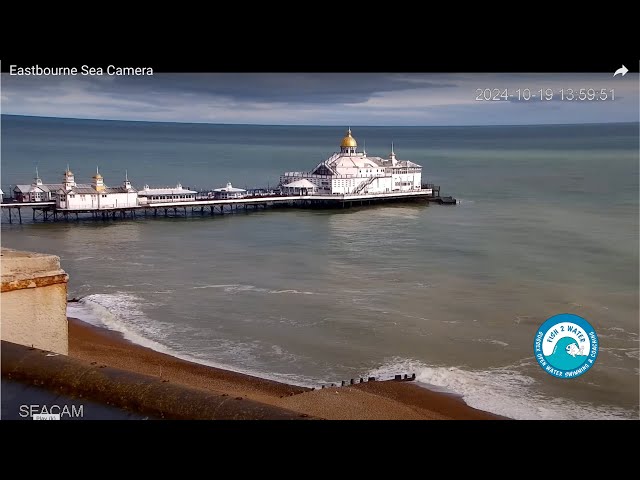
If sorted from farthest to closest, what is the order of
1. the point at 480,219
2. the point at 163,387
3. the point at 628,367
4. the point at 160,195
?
the point at 160,195 → the point at 480,219 → the point at 628,367 → the point at 163,387

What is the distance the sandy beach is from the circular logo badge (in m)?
6.15

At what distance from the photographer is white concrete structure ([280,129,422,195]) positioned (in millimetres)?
52250

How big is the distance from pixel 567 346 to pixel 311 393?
26.8 feet

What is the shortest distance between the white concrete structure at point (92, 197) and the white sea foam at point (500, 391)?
29939mm

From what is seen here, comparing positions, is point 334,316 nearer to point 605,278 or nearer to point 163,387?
point 605,278

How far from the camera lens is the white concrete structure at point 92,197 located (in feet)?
138

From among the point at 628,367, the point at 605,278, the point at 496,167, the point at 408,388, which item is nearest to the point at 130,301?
the point at 408,388

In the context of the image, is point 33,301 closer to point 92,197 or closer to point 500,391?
point 500,391

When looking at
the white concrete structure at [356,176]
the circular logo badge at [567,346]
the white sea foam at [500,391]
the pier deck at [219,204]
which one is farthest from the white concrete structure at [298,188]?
the circular logo badge at [567,346]

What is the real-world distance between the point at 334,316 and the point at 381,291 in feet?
11.9

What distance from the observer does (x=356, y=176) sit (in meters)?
52.8

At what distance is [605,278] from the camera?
79.3 feet

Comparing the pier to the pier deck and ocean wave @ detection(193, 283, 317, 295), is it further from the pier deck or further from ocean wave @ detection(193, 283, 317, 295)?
ocean wave @ detection(193, 283, 317, 295)

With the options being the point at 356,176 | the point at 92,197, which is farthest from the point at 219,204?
the point at 356,176
